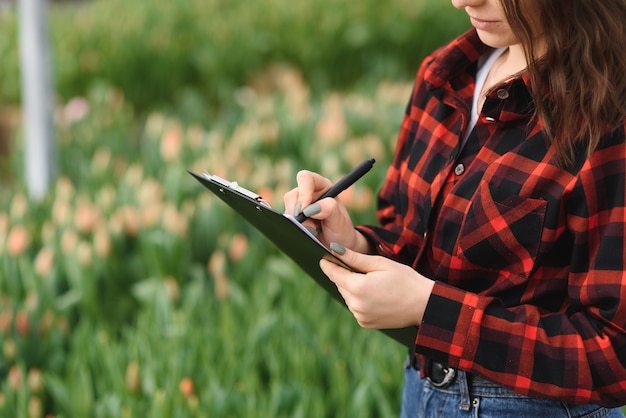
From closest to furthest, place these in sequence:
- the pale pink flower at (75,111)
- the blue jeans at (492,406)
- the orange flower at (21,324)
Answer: the blue jeans at (492,406)
the orange flower at (21,324)
the pale pink flower at (75,111)

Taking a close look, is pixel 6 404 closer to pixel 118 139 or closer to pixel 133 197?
pixel 133 197

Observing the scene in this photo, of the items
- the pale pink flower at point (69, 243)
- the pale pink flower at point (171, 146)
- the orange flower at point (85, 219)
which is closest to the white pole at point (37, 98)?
the pale pink flower at point (171, 146)

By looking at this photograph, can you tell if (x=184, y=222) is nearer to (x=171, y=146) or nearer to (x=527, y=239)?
(x=171, y=146)

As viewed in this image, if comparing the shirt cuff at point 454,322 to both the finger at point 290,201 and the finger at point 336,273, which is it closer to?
the finger at point 336,273

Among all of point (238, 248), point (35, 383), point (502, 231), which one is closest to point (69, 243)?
point (238, 248)

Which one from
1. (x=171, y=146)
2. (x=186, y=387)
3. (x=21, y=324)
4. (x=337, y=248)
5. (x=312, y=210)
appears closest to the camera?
(x=337, y=248)

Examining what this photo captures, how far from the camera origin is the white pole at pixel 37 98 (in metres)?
3.23

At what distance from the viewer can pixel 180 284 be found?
261 cm

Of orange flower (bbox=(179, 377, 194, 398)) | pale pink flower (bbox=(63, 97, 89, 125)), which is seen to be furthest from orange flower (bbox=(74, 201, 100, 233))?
pale pink flower (bbox=(63, 97, 89, 125))

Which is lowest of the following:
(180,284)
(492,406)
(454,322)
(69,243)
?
(180,284)

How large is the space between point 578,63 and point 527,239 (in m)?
0.21

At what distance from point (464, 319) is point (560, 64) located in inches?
12.5

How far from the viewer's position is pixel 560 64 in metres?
1.05

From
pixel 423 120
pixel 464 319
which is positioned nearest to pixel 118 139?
pixel 423 120
